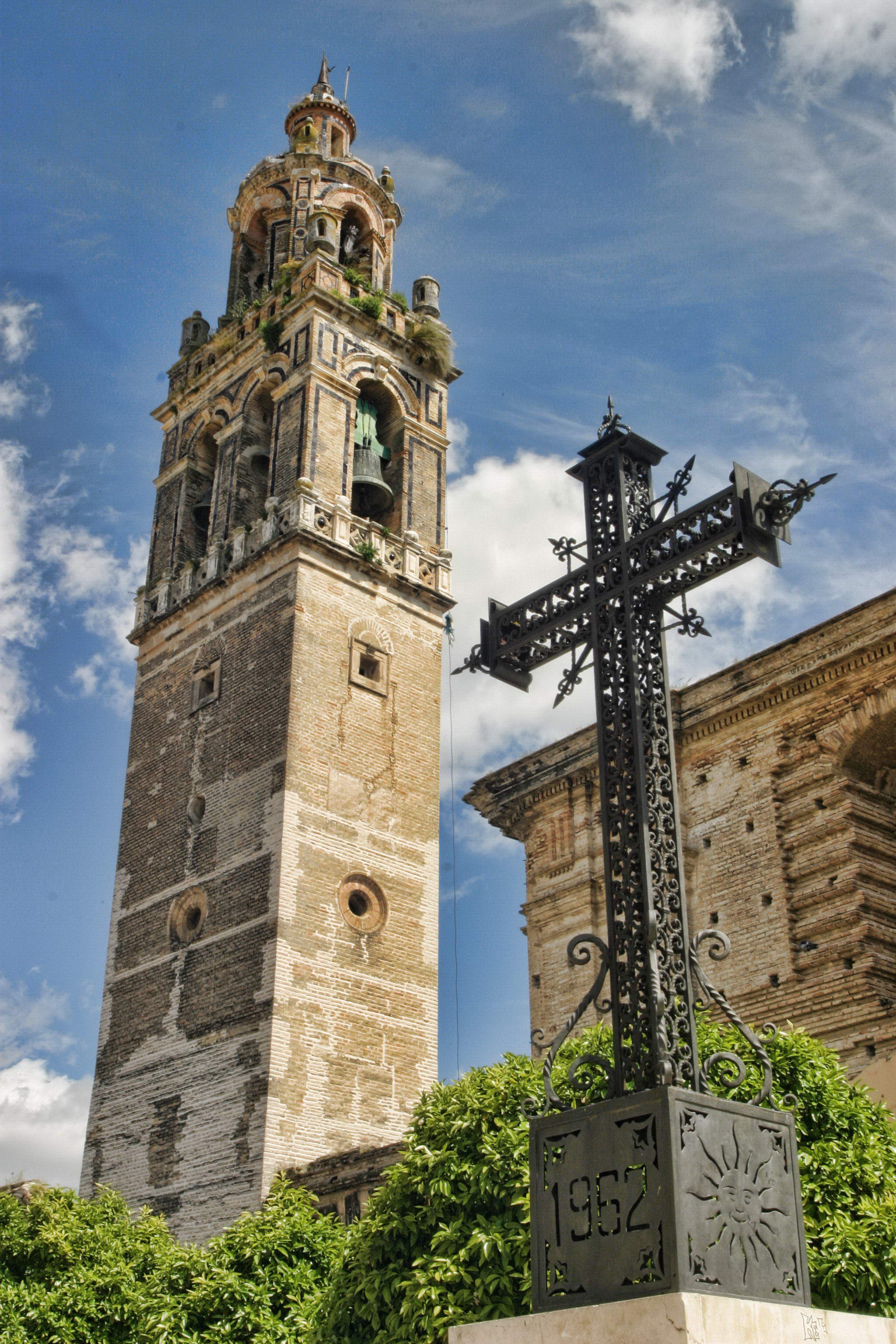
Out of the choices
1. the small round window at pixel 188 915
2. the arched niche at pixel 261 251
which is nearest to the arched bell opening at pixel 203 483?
the arched niche at pixel 261 251

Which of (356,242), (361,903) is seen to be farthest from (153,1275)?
(356,242)

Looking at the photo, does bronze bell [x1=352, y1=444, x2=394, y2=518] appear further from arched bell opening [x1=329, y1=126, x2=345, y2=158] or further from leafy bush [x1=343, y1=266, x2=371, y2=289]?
arched bell opening [x1=329, y1=126, x2=345, y2=158]

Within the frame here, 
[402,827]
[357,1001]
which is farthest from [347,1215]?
[402,827]

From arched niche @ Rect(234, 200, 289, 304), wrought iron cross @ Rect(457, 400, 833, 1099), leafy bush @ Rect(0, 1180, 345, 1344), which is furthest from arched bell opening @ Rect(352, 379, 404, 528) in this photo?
wrought iron cross @ Rect(457, 400, 833, 1099)

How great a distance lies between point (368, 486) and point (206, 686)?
4.25m

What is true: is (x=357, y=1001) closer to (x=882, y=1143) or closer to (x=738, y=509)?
(x=882, y=1143)

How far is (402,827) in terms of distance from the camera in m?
20.1

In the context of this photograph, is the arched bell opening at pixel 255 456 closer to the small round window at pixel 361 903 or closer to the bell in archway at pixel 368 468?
the bell in archway at pixel 368 468

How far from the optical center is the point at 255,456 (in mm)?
23516

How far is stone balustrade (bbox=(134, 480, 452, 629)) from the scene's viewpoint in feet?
68.6

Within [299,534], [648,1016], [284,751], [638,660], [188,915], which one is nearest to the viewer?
[648,1016]

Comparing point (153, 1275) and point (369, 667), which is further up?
point (369, 667)

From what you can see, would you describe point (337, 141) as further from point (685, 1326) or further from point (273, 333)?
point (685, 1326)

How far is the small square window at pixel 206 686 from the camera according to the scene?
20906 mm
